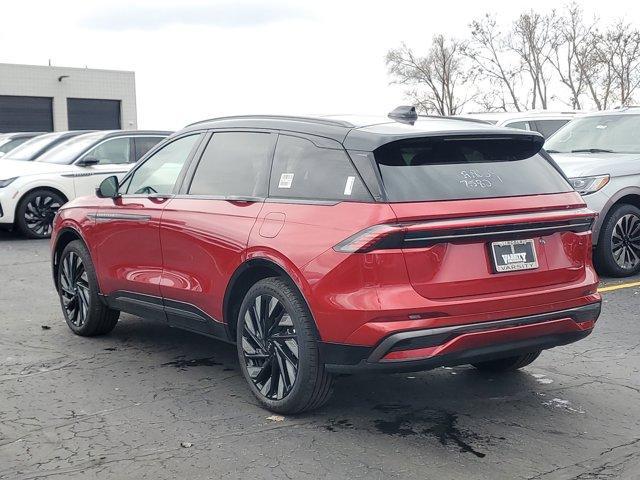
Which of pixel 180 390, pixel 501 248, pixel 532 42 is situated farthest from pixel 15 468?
pixel 532 42

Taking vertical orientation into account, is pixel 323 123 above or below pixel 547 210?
above

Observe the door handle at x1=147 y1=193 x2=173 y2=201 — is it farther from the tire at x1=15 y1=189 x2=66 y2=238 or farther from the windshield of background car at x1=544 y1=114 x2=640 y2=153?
the tire at x1=15 y1=189 x2=66 y2=238

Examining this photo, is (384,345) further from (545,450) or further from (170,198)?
(170,198)

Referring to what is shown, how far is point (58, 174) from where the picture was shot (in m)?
14.2

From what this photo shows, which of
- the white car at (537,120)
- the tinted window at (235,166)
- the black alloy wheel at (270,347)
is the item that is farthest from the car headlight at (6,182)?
the black alloy wheel at (270,347)

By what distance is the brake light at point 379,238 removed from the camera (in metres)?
4.41

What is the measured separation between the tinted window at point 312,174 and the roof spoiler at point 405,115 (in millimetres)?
540

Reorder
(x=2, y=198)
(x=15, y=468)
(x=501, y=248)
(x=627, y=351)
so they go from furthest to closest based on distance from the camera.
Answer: (x=2, y=198) < (x=627, y=351) < (x=501, y=248) < (x=15, y=468)

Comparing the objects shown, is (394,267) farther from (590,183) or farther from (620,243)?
(620,243)

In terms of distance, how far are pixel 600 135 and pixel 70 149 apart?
8.62 metres

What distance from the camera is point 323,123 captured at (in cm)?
514

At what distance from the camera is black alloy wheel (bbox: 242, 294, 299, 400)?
489 cm

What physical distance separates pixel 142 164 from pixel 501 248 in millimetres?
3014

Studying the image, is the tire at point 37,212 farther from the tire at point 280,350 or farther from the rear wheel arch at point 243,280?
the tire at point 280,350
